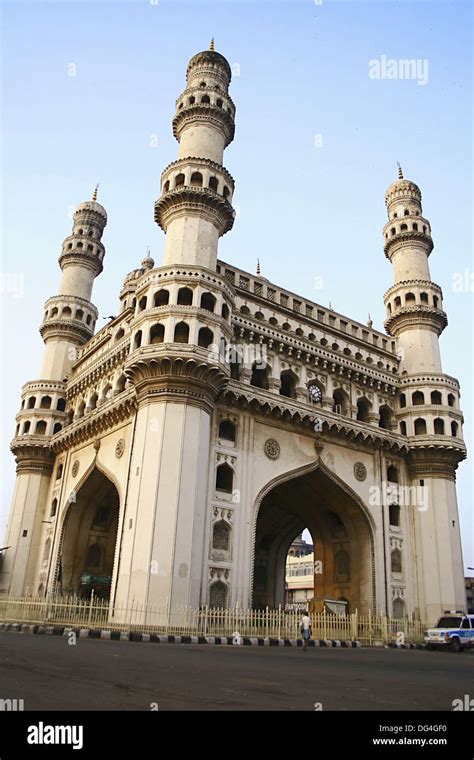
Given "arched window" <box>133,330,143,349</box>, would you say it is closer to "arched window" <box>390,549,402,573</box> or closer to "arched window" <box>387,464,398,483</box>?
"arched window" <box>387,464,398,483</box>

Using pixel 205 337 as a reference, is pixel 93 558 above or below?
below

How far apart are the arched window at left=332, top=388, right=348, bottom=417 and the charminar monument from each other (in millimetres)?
73

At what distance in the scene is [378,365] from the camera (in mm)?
33875

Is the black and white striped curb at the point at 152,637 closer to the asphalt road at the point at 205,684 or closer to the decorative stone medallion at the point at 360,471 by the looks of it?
the asphalt road at the point at 205,684

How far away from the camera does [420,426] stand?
32.6 metres

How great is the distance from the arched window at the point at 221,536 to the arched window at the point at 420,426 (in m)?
13.6

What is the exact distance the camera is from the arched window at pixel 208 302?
25266 mm

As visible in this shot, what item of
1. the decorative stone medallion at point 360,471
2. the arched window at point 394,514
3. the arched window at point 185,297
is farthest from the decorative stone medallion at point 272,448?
the arched window at point 394,514

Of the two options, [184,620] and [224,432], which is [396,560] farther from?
[184,620]

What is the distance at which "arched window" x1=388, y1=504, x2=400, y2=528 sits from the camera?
31022 mm

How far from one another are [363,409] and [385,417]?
1.73m

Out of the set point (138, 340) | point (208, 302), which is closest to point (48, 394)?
point (138, 340)

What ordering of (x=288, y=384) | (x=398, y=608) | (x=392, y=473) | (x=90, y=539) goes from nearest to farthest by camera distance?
(x=398, y=608)
(x=288, y=384)
(x=392, y=473)
(x=90, y=539)
